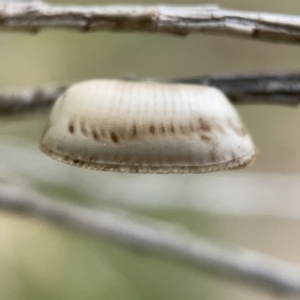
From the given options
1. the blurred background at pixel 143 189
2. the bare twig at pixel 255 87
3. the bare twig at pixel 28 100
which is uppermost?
the bare twig at pixel 255 87

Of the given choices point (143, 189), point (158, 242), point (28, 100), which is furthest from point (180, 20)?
point (143, 189)

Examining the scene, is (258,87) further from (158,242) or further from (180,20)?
(158,242)

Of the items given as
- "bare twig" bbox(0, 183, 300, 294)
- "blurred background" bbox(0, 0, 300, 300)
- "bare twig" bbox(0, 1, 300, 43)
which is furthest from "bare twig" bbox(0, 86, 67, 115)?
"blurred background" bbox(0, 0, 300, 300)

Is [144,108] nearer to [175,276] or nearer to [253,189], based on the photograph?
[253,189]

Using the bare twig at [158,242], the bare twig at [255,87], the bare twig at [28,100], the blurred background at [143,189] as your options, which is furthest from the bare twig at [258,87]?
the blurred background at [143,189]

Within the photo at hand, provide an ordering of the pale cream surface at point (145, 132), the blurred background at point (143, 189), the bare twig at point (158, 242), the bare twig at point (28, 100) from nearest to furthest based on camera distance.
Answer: the pale cream surface at point (145, 132) → the bare twig at point (28, 100) → the bare twig at point (158, 242) → the blurred background at point (143, 189)

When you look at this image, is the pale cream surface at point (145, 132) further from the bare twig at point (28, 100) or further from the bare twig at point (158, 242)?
the bare twig at point (158, 242)

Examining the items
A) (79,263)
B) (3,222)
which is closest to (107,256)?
(79,263)
